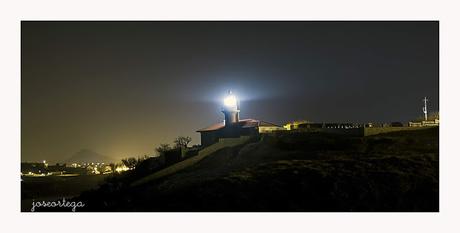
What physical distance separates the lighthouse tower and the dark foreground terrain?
6641 mm

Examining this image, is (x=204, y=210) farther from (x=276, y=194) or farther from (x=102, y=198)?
(x=102, y=198)

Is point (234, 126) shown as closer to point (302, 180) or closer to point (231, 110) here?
point (231, 110)

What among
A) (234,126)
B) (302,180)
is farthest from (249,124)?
(302,180)

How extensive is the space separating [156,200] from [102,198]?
14.2ft

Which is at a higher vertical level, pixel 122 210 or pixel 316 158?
pixel 316 158

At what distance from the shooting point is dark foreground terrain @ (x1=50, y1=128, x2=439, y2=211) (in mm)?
24125

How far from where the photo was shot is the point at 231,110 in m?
40.7

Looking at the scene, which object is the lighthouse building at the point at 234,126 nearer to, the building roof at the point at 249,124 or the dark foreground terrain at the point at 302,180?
the building roof at the point at 249,124

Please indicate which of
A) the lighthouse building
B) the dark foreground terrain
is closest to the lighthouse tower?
the lighthouse building

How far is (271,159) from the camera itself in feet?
103

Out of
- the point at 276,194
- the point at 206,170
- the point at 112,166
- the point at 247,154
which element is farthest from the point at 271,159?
the point at 112,166

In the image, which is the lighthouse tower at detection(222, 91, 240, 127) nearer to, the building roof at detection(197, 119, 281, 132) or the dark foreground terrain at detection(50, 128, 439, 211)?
the building roof at detection(197, 119, 281, 132)

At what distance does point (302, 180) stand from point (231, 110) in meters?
15.1

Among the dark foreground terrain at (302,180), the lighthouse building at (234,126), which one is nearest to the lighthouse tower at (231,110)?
the lighthouse building at (234,126)
